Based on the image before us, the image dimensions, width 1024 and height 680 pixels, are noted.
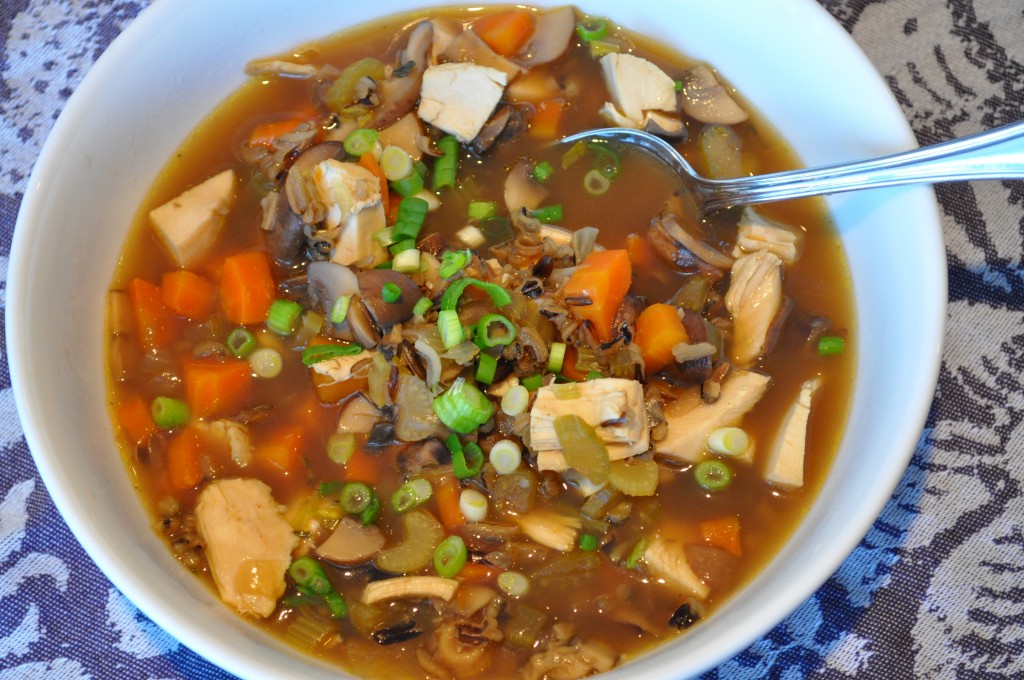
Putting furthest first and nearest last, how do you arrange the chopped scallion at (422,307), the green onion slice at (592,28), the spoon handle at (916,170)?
the green onion slice at (592,28), the chopped scallion at (422,307), the spoon handle at (916,170)

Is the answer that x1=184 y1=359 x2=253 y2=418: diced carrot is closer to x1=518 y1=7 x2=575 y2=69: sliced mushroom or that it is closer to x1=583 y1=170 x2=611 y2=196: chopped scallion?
x1=583 y1=170 x2=611 y2=196: chopped scallion

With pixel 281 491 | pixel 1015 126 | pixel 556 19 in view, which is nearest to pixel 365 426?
pixel 281 491

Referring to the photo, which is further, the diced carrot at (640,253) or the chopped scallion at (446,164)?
the chopped scallion at (446,164)

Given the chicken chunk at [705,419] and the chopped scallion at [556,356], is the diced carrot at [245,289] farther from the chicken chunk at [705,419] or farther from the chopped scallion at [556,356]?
the chicken chunk at [705,419]

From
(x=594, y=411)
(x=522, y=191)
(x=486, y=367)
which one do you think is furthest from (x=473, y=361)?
(x=522, y=191)

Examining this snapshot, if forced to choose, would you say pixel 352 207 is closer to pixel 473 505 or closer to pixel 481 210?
pixel 481 210

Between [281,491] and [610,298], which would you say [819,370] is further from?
[281,491]

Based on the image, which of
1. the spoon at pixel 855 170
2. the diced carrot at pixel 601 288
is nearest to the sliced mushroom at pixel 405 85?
the spoon at pixel 855 170
